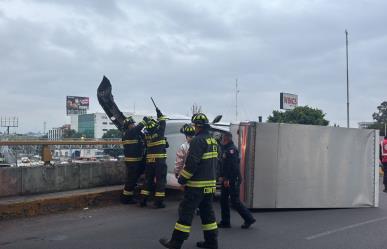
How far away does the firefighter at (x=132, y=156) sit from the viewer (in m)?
9.52

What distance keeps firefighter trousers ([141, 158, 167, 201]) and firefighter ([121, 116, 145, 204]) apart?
32cm

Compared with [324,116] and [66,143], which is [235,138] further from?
[324,116]

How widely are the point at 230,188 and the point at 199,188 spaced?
1.70 m

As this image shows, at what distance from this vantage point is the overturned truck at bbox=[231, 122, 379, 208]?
931cm

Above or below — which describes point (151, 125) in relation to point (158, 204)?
above

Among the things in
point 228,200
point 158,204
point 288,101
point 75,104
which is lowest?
point 158,204

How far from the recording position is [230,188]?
7727 millimetres

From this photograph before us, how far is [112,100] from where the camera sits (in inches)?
422

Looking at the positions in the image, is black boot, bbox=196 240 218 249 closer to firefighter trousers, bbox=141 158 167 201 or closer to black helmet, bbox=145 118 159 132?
firefighter trousers, bbox=141 158 167 201

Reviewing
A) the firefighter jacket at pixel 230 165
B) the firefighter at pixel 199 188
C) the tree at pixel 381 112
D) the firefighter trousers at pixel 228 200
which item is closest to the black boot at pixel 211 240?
the firefighter at pixel 199 188

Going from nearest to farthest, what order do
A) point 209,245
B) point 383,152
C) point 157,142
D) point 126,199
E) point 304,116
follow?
point 209,245 < point 157,142 < point 126,199 < point 383,152 < point 304,116

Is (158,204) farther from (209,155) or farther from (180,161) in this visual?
(209,155)

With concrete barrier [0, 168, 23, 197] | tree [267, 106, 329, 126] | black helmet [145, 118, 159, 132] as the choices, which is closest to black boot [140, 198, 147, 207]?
black helmet [145, 118, 159, 132]

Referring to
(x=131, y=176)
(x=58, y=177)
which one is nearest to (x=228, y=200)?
(x=131, y=176)
